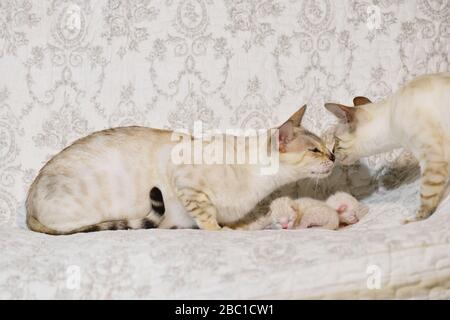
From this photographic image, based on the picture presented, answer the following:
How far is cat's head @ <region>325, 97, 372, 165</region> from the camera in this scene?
84.7 inches

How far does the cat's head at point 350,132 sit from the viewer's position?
2150 millimetres

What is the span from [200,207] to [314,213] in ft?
1.39

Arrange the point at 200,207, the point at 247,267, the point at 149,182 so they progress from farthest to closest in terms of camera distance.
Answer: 1. the point at 149,182
2. the point at 200,207
3. the point at 247,267

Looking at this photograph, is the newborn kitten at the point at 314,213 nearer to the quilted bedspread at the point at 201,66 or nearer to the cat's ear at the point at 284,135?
the quilted bedspread at the point at 201,66

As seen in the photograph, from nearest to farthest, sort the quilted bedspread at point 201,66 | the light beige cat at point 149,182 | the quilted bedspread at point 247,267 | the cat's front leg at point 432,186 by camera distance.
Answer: the quilted bedspread at point 247,267 → the cat's front leg at point 432,186 → the light beige cat at point 149,182 → the quilted bedspread at point 201,66

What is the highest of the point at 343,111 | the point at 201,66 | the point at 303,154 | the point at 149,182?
the point at 201,66

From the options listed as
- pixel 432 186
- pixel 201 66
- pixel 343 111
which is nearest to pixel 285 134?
pixel 343 111

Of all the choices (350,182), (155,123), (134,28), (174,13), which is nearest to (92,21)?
(134,28)

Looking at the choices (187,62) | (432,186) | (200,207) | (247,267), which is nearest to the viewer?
(247,267)

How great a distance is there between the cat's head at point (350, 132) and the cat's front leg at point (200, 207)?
0.55 m

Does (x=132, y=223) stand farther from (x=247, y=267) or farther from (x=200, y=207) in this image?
(x=247, y=267)

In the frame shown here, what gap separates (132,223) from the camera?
6.33ft

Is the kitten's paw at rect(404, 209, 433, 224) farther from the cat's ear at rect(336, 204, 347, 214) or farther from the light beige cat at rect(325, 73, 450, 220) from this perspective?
the cat's ear at rect(336, 204, 347, 214)

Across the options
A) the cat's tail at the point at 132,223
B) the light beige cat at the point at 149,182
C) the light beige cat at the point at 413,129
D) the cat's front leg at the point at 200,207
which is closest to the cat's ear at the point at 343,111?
the light beige cat at the point at 413,129
